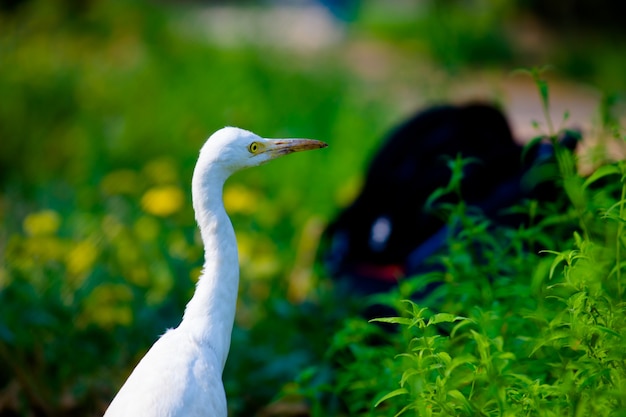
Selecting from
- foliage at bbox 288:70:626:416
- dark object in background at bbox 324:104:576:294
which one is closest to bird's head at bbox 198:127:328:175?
foliage at bbox 288:70:626:416

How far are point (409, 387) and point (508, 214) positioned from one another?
1.35 meters

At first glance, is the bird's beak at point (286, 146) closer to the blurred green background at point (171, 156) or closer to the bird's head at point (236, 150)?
the bird's head at point (236, 150)

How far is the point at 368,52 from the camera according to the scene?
1323 cm

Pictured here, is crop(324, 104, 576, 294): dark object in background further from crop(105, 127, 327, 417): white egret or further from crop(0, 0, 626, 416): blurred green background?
crop(105, 127, 327, 417): white egret

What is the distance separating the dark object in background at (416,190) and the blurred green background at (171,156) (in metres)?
0.23

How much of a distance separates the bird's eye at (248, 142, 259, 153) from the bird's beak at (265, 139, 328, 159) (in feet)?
0.12

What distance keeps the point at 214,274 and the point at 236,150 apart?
398 mm

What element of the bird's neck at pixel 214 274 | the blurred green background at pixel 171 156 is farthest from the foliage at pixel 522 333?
the blurred green background at pixel 171 156

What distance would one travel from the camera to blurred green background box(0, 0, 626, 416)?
11.7 ft

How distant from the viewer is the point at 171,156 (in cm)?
629

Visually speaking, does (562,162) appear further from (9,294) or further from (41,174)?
(41,174)

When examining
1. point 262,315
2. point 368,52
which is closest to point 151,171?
point 262,315

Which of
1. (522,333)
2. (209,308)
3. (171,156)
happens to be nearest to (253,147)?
(209,308)

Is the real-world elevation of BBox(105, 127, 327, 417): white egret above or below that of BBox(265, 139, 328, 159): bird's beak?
below
